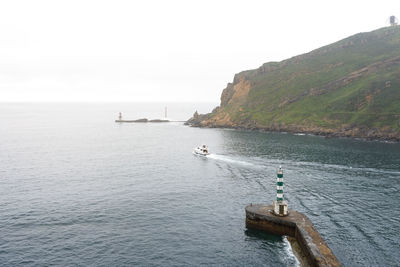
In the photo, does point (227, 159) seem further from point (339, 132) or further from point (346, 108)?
point (346, 108)

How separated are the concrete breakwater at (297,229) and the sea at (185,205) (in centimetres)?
196

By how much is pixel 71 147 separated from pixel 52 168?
4035cm

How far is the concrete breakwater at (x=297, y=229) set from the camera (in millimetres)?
33938

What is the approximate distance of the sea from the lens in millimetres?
38031

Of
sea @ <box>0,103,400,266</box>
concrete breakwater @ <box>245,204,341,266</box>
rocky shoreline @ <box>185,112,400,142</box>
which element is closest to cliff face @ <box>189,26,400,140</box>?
rocky shoreline @ <box>185,112,400,142</box>

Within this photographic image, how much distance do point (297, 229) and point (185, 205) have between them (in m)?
21.7

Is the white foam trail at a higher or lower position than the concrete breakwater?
higher

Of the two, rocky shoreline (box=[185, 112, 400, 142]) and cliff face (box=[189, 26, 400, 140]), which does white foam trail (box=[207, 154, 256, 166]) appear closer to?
rocky shoreline (box=[185, 112, 400, 142])

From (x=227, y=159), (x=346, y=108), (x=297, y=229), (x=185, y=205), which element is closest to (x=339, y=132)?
(x=346, y=108)

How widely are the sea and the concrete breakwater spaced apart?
1963 millimetres

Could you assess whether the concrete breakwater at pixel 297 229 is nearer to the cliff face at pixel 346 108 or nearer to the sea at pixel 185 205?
the sea at pixel 185 205

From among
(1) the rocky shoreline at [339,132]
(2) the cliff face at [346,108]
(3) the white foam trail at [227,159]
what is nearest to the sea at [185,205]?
(3) the white foam trail at [227,159]

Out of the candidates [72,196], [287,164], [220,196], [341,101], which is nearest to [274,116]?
[341,101]

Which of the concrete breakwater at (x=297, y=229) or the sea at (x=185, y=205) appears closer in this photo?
the concrete breakwater at (x=297, y=229)
